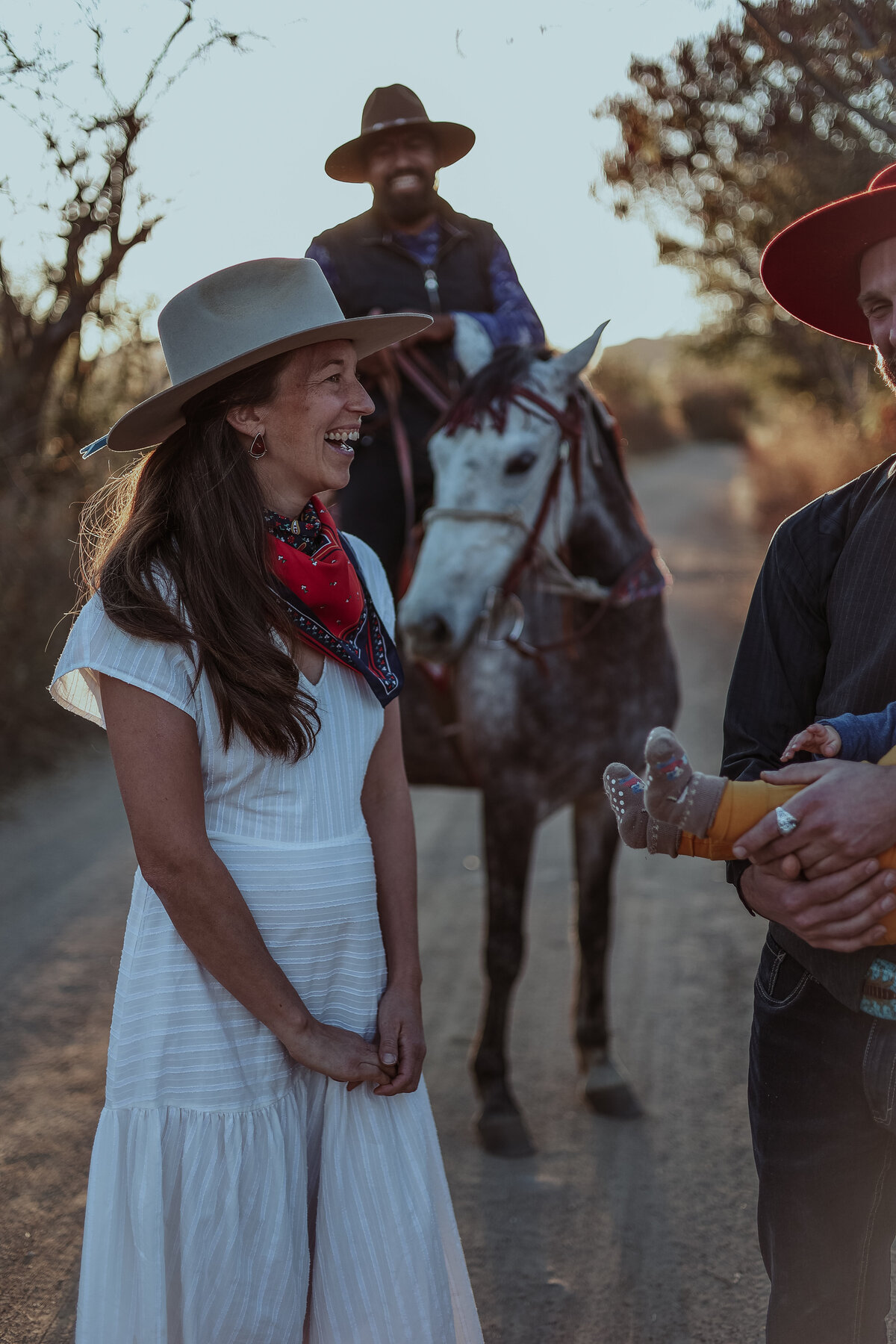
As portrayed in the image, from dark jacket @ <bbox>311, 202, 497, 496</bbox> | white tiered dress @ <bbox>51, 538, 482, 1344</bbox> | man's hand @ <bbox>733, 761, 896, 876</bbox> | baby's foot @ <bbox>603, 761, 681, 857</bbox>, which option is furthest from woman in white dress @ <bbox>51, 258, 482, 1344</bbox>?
dark jacket @ <bbox>311, 202, 497, 496</bbox>

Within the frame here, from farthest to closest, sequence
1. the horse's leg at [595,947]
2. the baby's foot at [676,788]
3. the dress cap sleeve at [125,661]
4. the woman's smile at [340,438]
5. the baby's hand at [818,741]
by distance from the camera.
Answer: the horse's leg at [595,947] → the woman's smile at [340,438] → the dress cap sleeve at [125,661] → the baby's hand at [818,741] → the baby's foot at [676,788]

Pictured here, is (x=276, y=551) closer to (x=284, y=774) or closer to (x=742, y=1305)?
(x=284, y=774)

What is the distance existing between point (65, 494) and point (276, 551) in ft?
21.3

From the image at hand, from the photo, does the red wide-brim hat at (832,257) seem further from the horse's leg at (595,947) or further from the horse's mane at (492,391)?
the horse's leg at (595,947)

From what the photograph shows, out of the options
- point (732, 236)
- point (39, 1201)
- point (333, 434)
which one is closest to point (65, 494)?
point (39, 1201)

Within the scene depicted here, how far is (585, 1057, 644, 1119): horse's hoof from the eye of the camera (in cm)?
342

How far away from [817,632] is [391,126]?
2475mm

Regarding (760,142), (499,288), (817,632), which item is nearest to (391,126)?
(499,288)

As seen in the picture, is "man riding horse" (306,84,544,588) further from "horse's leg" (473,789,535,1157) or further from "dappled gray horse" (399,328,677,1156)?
"horse's leg" (473,789,535,1157)

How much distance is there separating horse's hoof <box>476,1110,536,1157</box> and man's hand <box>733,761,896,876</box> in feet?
7.20

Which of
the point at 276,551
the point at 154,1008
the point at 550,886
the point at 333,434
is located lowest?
the point at 550,886

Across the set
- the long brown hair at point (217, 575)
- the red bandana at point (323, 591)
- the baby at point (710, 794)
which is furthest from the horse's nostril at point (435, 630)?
the baby at point (710, 794)

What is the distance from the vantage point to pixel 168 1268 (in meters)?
1.60

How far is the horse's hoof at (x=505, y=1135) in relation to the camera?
10.6 ft
